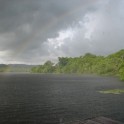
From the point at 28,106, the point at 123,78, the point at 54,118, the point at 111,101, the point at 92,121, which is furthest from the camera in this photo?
the point at 123,78

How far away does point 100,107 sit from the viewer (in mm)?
71812

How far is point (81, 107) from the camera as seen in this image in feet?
238

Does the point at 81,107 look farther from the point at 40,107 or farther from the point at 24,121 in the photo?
the point at 24,121

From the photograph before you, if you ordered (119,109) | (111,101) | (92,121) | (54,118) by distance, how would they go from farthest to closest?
(111,101), (119,109), (54,118), (92,121)

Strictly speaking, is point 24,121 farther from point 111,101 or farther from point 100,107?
point 111,101

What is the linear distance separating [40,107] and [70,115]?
46.8 ft

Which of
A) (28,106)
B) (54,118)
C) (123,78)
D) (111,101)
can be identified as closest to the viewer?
(54,118)

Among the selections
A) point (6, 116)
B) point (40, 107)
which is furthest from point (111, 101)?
point (6, 116)

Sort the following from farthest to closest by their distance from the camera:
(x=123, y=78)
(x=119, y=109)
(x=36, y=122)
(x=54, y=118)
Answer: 1. (x=123, y=78)
2. (x=119, y=109)
3. (x=54, y=118)
4. (x=36, y=122)

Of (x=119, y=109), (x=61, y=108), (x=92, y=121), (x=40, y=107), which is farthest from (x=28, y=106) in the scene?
(x=92, y=121)

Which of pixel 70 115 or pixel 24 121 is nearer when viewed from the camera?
pixel 24 121

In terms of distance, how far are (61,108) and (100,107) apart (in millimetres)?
12392

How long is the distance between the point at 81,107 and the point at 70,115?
12.0m

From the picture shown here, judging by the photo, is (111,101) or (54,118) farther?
(111,101)
